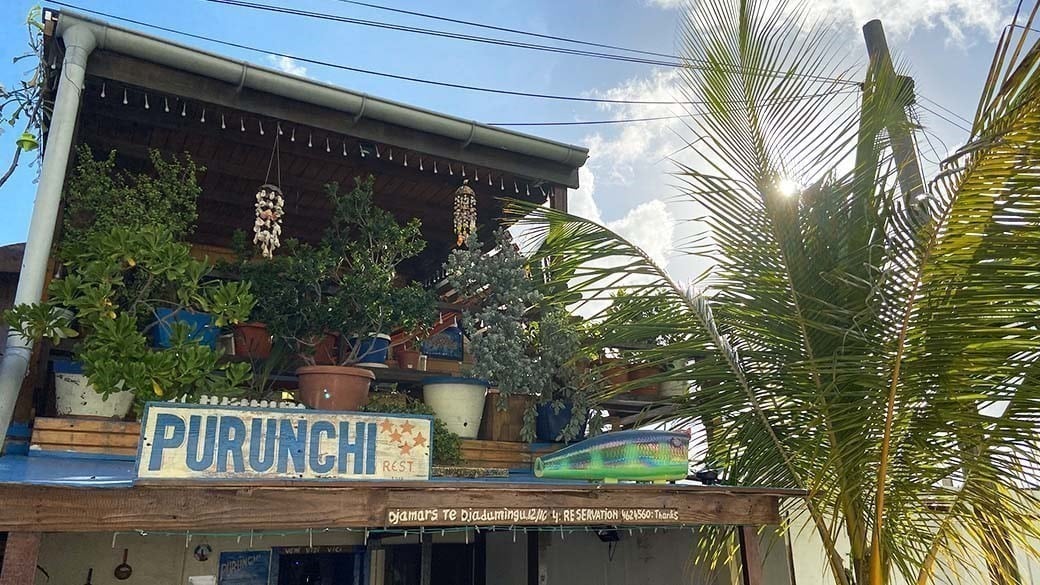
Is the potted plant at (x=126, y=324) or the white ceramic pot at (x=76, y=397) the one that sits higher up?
the potted plant at (x=126, y=324)

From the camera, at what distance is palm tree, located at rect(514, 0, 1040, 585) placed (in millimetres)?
3260

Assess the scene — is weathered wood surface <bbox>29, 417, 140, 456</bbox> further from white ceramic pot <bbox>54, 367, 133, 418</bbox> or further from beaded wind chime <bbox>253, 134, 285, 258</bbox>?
beaded wind chime <bbox>253, 134, 285, 258</bbox>

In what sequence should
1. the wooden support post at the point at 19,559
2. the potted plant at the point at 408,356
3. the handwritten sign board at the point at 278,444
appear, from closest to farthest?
1. the wooden support post at the point at 19,559
2. the handwritten sign board at the point at 278,444
3. the potted plant at the point at 408,356

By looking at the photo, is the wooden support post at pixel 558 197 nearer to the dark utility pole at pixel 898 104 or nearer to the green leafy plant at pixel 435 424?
the green leafy plant at pixel 435 424

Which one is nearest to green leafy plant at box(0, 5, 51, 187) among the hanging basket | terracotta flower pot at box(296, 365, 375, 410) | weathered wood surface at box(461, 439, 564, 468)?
the hanging basket

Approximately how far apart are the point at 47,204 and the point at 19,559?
264 centimetres

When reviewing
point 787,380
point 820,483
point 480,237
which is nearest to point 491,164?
point 480,237

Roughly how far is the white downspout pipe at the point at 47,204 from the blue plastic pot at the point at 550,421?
3523mm

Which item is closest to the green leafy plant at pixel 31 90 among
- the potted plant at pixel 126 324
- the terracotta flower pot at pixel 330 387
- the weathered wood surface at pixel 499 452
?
the potted plant at pixel 126 324

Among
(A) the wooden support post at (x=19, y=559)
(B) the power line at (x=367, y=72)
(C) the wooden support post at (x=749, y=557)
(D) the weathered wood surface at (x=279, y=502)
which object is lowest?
(C) the wooden support post at (x=749, y=557)

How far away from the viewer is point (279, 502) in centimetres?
319

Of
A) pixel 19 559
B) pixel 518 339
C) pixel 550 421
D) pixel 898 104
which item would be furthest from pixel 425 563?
pixel 898 104

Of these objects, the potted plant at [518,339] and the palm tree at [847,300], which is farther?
the potted plant at [518,339]

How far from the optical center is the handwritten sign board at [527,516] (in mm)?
3426
